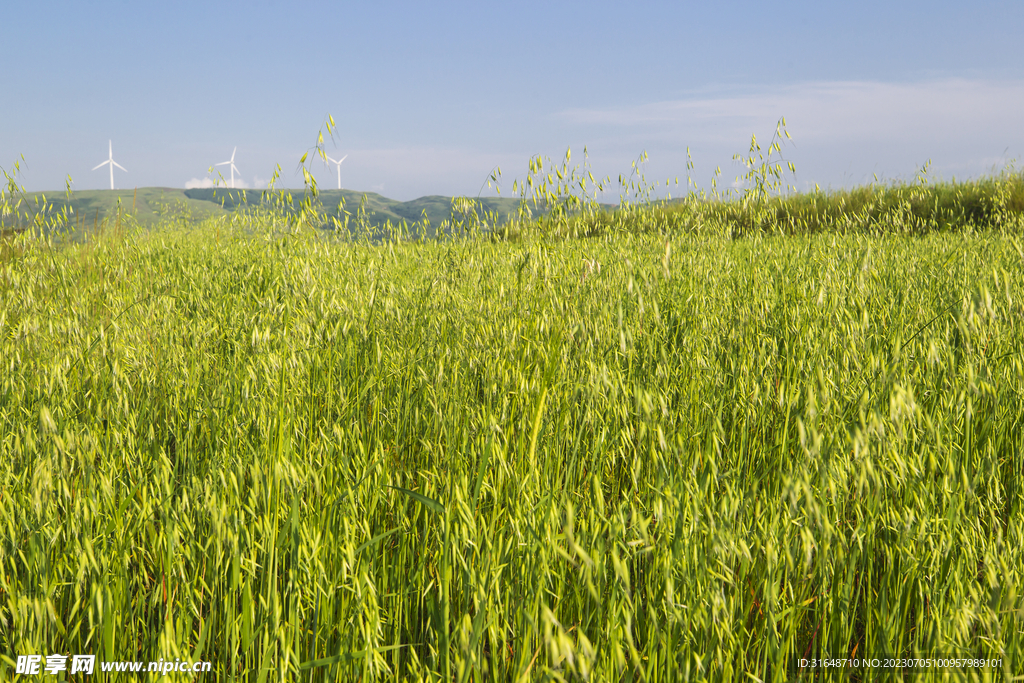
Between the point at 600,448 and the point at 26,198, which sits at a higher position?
the point at 26,198

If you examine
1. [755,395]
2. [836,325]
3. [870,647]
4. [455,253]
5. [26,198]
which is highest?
[26,198]

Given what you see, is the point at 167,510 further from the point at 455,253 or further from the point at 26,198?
the point at 26,198

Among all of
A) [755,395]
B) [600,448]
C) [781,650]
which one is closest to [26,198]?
[600,448]

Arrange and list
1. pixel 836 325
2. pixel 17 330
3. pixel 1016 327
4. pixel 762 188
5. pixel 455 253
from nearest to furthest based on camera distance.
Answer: pixel 836 325 → pixel 1016 327 → pixel 17 330 → pixel 455 253 → pixel 762 188

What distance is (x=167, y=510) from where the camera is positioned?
3.42 ft

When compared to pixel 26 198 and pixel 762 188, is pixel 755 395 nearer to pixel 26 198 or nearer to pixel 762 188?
pixel 762 188

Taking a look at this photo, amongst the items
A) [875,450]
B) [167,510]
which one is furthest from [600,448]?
[167,510]

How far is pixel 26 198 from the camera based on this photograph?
157 inches

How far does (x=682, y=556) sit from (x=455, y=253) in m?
2.83

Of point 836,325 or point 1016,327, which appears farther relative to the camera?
point 1016,327

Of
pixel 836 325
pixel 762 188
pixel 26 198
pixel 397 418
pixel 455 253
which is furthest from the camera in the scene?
pixel 762 188

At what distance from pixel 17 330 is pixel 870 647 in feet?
10.2

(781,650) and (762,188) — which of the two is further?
(762,188)

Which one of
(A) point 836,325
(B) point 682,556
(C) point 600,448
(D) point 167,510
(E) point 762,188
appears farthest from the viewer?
(E) point 762,188
